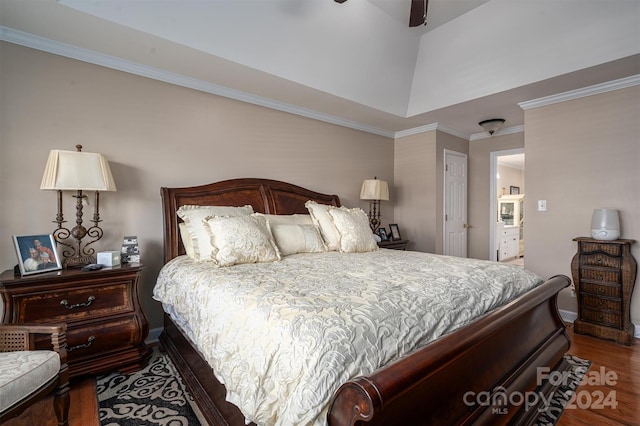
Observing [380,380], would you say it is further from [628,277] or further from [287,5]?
[628,277]

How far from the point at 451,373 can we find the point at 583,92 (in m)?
3.48

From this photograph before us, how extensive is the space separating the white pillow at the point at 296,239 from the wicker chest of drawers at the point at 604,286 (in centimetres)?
253

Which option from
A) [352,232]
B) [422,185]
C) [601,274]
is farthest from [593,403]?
[422,185]

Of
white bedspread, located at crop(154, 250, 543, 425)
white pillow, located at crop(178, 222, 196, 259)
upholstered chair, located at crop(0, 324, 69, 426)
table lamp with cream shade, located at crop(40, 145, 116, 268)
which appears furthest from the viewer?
white pillow, located at crop(178, 222, 196, 259)

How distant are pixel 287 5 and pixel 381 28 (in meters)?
1.12

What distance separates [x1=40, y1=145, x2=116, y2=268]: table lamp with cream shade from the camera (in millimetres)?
2090

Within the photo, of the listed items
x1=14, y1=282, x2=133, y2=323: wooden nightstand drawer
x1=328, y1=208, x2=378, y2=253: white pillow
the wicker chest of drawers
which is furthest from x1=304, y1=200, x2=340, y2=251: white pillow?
the wicker chest of drawers

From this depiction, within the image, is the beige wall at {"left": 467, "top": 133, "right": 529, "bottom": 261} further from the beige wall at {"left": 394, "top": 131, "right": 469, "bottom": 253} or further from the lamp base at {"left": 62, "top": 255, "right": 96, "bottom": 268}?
the lamp base at {"left": 62, "top": 255, "right": 96, "bottom": 268}

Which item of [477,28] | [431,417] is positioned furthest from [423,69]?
[431,417]

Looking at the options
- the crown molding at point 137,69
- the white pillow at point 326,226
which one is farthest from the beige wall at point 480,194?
the white pillow at point 326,226

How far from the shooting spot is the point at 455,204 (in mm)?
4926

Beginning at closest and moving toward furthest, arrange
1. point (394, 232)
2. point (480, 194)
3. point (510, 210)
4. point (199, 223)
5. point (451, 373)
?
point (451, 373)
point (199, 223)
point (394, 232)
point (480, 194)
point (510, 210)

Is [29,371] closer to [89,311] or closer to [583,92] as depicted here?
[89,311]

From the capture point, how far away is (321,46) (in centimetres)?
293
